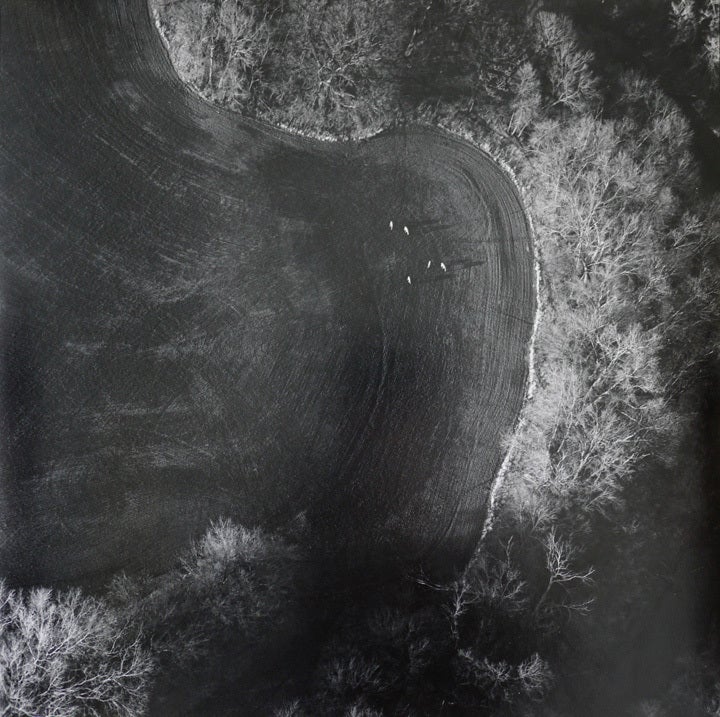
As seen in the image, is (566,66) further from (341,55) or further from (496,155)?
(341,55)

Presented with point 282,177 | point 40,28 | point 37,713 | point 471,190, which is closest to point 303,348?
point 282,177

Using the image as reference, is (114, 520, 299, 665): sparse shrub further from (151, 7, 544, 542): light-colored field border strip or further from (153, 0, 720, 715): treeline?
(151, 7, 544, 542): light-colored field border strip

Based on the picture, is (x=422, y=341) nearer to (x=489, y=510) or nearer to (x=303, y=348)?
(x=303, y=348)

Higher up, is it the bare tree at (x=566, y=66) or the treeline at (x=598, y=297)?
the bare tree at (x=566, y=66)

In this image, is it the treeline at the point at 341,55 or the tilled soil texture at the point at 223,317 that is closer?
the tilled soil texture at the point at 223,317

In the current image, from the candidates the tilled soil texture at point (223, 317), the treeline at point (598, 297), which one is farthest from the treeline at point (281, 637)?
the tilled soil texture at point (223, 317)

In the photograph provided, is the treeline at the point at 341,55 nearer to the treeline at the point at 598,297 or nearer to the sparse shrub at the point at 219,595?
the treeline at the point at 598,297

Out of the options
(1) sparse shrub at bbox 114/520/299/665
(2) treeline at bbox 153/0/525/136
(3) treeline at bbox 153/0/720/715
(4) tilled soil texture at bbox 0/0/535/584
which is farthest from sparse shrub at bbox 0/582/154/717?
(2) treeline at bbox 153/0/525/136

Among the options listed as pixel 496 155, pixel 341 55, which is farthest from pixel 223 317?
pixel 496 155
